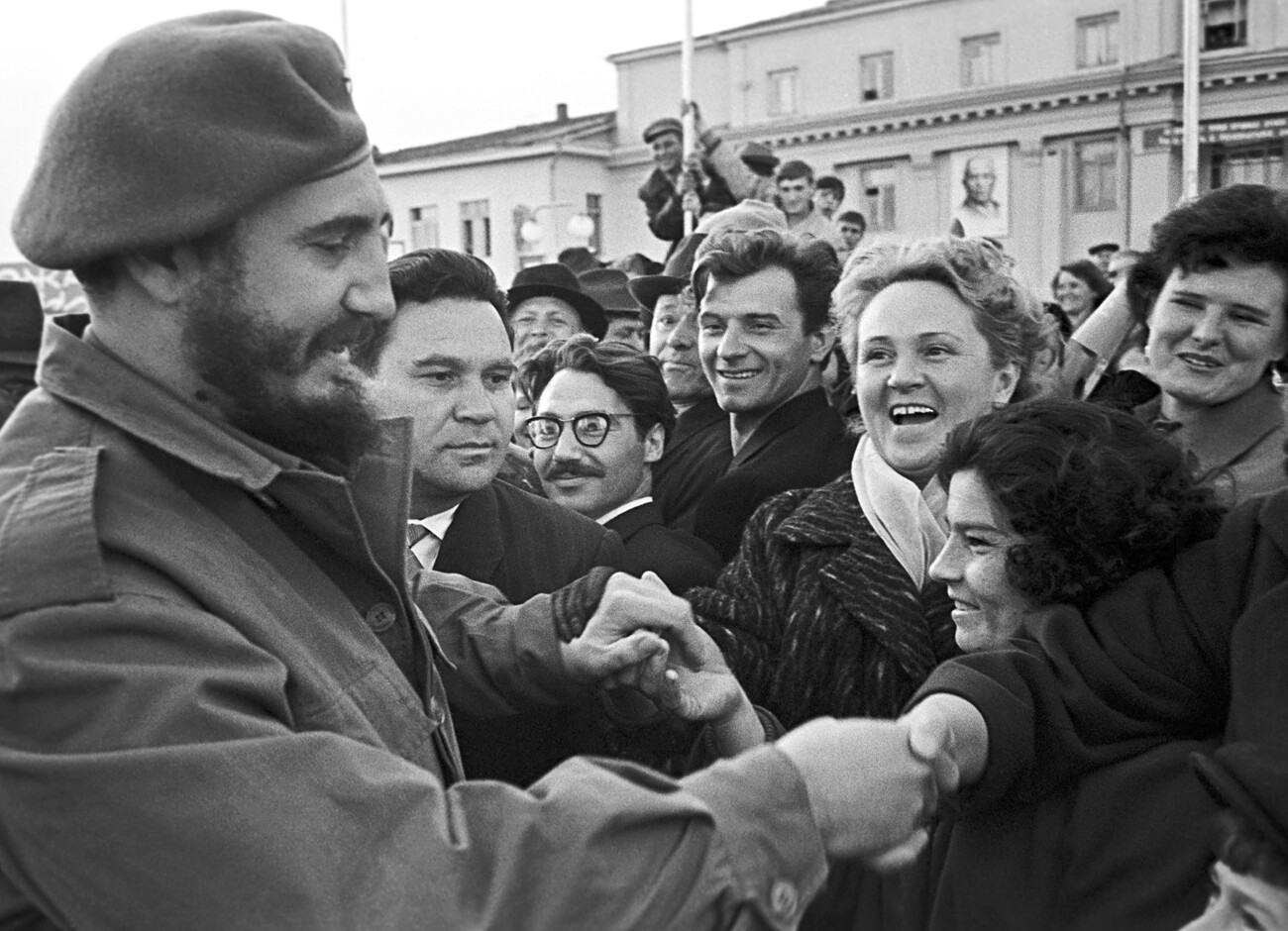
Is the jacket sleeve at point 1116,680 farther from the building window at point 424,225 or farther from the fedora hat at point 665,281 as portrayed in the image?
the building window at point 424,225

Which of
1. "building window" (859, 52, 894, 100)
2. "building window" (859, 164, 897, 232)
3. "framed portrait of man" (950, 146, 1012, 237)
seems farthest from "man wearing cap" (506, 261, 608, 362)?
"building window" (859, 52, 894, 100)

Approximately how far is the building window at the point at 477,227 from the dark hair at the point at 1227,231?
1773 inches

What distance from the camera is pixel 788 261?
4.18 metres

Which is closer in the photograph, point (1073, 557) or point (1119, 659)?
point (1119, 659)

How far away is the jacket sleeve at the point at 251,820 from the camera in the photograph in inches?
53.0

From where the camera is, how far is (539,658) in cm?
229

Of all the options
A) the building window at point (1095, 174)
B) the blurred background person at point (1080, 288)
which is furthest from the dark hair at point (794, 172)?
the building window at point (1095, 174)

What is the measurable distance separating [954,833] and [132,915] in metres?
1.27

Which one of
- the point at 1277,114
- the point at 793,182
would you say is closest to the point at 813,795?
the point at 793,182

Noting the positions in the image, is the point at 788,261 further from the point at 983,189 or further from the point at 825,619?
the point at 983,189

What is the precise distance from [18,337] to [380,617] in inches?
85.2

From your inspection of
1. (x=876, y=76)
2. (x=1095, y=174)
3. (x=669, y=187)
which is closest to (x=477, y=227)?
(x=876, y=76)

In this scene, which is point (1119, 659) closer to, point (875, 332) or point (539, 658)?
point (539, 658)

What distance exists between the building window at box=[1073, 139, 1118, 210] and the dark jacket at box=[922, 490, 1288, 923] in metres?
35.0
